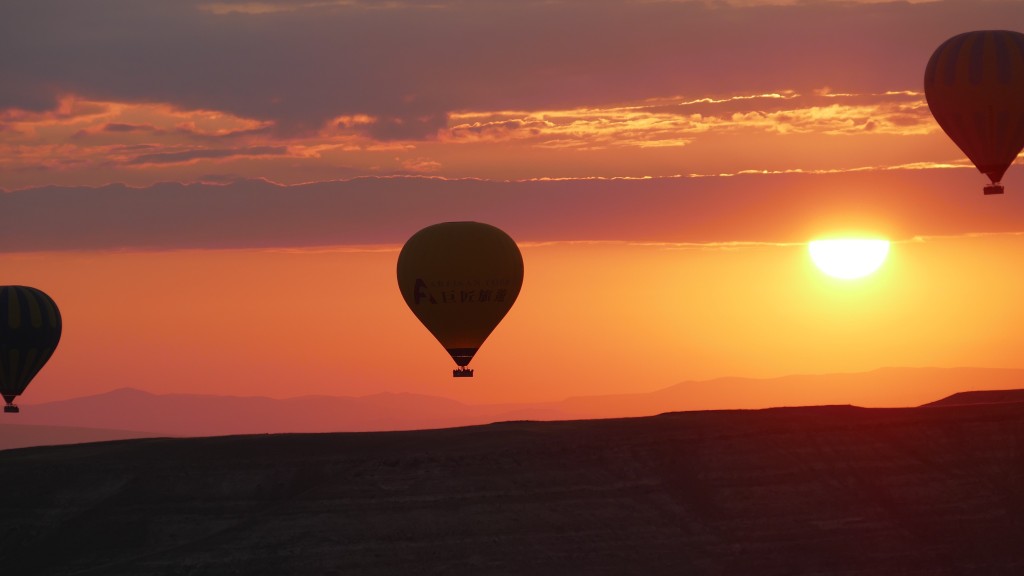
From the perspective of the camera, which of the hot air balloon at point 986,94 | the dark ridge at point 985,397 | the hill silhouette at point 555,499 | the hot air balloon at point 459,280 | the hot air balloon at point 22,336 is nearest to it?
the hill silhouette at point 555,499

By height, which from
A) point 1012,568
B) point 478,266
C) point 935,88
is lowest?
point 1012,568

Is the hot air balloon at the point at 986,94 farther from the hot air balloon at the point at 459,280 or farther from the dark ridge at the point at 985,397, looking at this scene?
the dark ridge at the point at 985,397

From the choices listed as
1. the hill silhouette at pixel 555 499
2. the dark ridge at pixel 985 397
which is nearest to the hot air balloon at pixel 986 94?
the hill silhouette at pixel 555 499

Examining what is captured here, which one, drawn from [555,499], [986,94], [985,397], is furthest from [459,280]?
[985,397]

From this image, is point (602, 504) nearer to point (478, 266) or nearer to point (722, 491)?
point (722, 491)

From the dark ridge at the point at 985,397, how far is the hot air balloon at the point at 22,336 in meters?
63.5

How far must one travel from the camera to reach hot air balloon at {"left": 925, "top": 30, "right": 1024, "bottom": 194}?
322ft

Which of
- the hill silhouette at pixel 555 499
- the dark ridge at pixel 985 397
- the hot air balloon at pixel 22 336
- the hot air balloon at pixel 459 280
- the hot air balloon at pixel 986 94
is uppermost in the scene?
the hot air balloon at pixel 986 94

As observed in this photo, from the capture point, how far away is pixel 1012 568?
97.2 metres

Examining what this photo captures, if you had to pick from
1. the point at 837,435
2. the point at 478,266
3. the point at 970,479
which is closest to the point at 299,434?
the point at 478,266

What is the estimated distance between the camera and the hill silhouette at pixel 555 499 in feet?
310

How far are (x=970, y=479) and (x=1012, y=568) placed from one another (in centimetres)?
1043

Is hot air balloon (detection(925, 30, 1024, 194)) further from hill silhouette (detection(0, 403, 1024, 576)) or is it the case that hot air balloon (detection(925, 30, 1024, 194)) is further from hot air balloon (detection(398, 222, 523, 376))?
hot air balloon (detection(398, 222, 523, 376))

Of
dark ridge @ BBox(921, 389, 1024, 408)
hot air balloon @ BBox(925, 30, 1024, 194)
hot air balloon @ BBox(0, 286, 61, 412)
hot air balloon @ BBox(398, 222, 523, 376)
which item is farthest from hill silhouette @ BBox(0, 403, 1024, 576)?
hot air balloon @ BBox(925, 30, 1024, 194)
